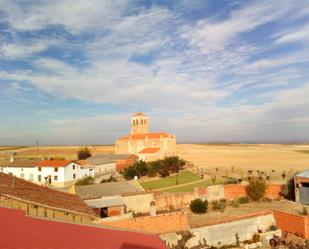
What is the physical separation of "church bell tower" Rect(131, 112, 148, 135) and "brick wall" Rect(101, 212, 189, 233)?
7744cm

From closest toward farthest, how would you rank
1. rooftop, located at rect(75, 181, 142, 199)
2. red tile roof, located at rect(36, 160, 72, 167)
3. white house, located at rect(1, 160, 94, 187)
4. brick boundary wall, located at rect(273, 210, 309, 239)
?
brick boundary wall, located at rect(273, 210, 309, 239)
rooftop, located at rect(75, 181, 142, 199)
white house, located at rect(1, 160, 94, 187)
red tile roof, located at rect(36, 160, 72, 167)

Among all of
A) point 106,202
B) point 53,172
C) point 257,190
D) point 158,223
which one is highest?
point 53,172

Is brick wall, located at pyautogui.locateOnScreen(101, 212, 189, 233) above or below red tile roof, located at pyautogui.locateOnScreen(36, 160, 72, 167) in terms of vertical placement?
below

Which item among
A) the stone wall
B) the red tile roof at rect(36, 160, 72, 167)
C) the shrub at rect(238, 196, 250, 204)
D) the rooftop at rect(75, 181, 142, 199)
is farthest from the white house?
the stone wall

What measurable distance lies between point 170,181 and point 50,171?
1715 centimetres

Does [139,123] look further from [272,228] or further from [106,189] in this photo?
[272,228]

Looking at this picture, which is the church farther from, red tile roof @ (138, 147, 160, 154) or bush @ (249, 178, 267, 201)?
bush @ (249, 178, 267, 201)

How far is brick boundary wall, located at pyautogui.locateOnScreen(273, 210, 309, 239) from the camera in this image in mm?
20281

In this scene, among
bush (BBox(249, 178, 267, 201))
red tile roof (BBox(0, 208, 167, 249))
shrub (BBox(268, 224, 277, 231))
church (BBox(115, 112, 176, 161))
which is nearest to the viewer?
red tile roof (BBox(0, 208, 167, 249))

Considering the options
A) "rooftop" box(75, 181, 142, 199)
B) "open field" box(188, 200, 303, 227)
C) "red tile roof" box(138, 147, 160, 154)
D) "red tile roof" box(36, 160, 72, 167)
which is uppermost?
"red tile roof" box(138, 147, 160, 154)

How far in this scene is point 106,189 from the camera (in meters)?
31.4

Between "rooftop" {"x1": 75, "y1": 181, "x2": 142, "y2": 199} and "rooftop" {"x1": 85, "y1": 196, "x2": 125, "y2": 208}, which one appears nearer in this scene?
"rooftop" {"x1": 85, "y1": 196, "x2": 125, "y2": 208}

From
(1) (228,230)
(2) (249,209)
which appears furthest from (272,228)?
(2) (249,209)

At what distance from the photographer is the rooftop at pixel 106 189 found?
1168 inches
